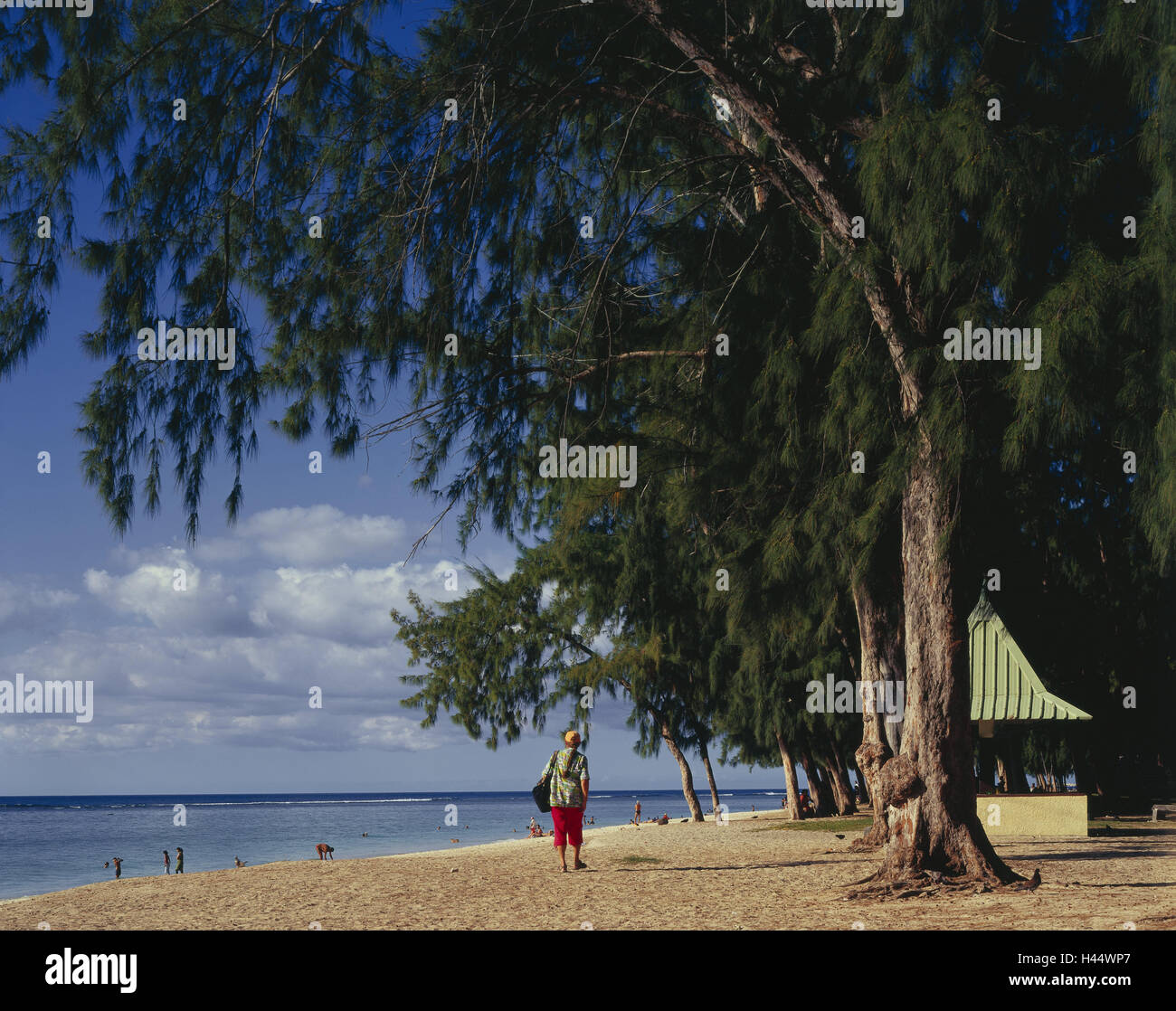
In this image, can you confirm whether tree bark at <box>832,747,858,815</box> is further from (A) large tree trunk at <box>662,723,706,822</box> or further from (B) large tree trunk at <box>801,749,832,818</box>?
(A) large tree trunk at <box>662,723,706,822</box>

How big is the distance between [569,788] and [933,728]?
4286mm

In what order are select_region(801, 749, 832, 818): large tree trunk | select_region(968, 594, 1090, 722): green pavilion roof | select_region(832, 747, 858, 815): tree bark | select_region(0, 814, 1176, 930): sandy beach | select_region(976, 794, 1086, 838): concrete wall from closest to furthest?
select_region(0, 814, 1176, 930): sandy beach
select_region(976, 794, 1086, 838): concrete wall
select_region(968, 594, 1090, 722): green pavilion roof
select_region(832, 747, 858, 815): tree bark
select_region(801, 749, 832, 818): large tree trunk

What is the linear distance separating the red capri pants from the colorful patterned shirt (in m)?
0.10

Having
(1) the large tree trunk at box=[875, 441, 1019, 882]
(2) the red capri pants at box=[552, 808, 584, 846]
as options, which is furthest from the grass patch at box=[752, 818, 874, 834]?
(1) the large tree trunk at box=[875, 441, 1019, 882]

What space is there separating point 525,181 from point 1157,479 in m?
6.94

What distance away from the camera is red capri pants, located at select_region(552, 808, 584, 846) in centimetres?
1338

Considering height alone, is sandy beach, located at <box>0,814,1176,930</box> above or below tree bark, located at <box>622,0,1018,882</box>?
below

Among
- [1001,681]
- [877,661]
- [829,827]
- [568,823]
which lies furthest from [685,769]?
[568,823]

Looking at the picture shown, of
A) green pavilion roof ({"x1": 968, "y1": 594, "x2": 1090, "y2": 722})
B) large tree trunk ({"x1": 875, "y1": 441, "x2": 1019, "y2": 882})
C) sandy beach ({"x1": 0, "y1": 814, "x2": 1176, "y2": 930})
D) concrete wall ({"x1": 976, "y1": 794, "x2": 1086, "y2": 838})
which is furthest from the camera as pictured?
green pavilion roof ({"x1": 968, "y1": 594, "x2": 1090, "y2": 722})

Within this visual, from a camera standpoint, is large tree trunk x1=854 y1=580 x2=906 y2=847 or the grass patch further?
the grass patch

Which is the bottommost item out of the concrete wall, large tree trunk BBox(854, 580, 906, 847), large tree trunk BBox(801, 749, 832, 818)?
large tree trunk BBox(801, 749, 832, 818)

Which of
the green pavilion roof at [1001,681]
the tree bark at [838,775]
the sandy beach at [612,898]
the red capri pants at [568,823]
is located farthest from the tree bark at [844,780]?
the red capri pants at [568,823]

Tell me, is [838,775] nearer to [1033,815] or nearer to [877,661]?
[1033,815]

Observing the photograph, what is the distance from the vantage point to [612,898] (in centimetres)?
1037
